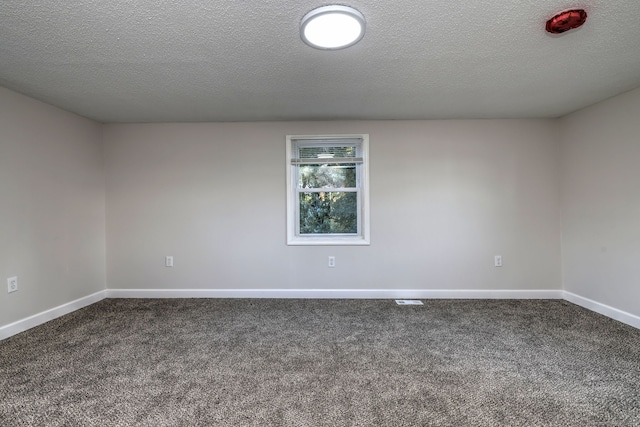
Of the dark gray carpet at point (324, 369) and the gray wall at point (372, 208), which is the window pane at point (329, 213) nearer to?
the gray wall at point (372, 208)

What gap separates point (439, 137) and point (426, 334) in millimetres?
2235

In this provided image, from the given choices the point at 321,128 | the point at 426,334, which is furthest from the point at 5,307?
the point at 426,334

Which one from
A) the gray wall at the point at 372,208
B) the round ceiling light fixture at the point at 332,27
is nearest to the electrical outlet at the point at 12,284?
the gray wall at the point at 372,208

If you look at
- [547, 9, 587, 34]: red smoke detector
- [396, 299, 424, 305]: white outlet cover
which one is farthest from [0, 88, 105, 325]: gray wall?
[547, 9, 587, 34]: red smoke detector

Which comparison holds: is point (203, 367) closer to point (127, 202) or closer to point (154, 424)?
point (154, 424)

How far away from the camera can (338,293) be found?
3.35 m

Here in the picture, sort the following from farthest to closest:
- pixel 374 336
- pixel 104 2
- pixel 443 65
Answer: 1. pixel 374 336
2. pixel 443 65
3. pixel 104 2

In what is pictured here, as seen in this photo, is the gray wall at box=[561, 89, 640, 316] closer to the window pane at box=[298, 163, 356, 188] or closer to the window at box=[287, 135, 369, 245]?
the window at box=[287, 135, 369, 245]

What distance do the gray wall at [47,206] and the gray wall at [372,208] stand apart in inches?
7.8

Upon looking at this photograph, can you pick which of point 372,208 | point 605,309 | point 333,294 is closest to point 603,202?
point 605,309

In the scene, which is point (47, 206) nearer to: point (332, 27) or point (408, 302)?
point (332, 27)

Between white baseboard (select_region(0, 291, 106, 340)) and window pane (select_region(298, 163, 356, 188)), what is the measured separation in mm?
2782

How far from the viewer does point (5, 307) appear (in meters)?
2.37

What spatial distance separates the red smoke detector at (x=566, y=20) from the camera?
1.48m
